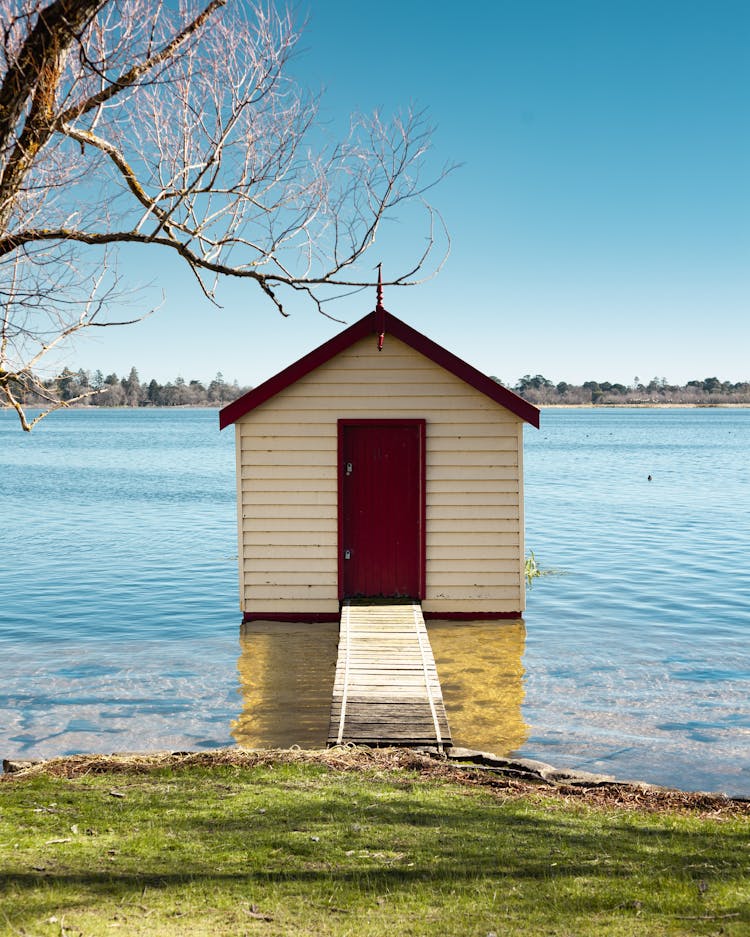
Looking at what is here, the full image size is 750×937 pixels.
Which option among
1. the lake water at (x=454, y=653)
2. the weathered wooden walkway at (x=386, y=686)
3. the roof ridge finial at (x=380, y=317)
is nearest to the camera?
the weathered wooden walkway at (x=386, y=686)

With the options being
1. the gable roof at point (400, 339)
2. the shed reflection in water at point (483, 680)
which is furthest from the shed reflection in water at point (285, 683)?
the gable roof at point (400, 339)

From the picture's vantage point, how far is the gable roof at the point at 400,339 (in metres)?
14.0

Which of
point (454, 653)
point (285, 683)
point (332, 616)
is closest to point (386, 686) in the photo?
point (285, 683)

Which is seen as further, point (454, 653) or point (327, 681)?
point (454, 653)

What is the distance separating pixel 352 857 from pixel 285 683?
22.4 feet

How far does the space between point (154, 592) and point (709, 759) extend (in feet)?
45.2

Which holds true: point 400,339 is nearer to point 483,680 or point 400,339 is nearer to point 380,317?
point 380,317

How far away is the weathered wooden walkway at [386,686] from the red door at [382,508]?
1.11 meters

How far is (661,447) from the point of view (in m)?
92.4

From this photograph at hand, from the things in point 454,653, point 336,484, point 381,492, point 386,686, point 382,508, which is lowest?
point 454,653

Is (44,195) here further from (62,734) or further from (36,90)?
(62,734)

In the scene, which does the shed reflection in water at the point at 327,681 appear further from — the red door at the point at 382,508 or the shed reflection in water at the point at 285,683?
the red door at the point at 382,508

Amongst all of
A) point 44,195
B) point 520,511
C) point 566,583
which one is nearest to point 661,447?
point 566,583

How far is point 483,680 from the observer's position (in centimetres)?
1260
